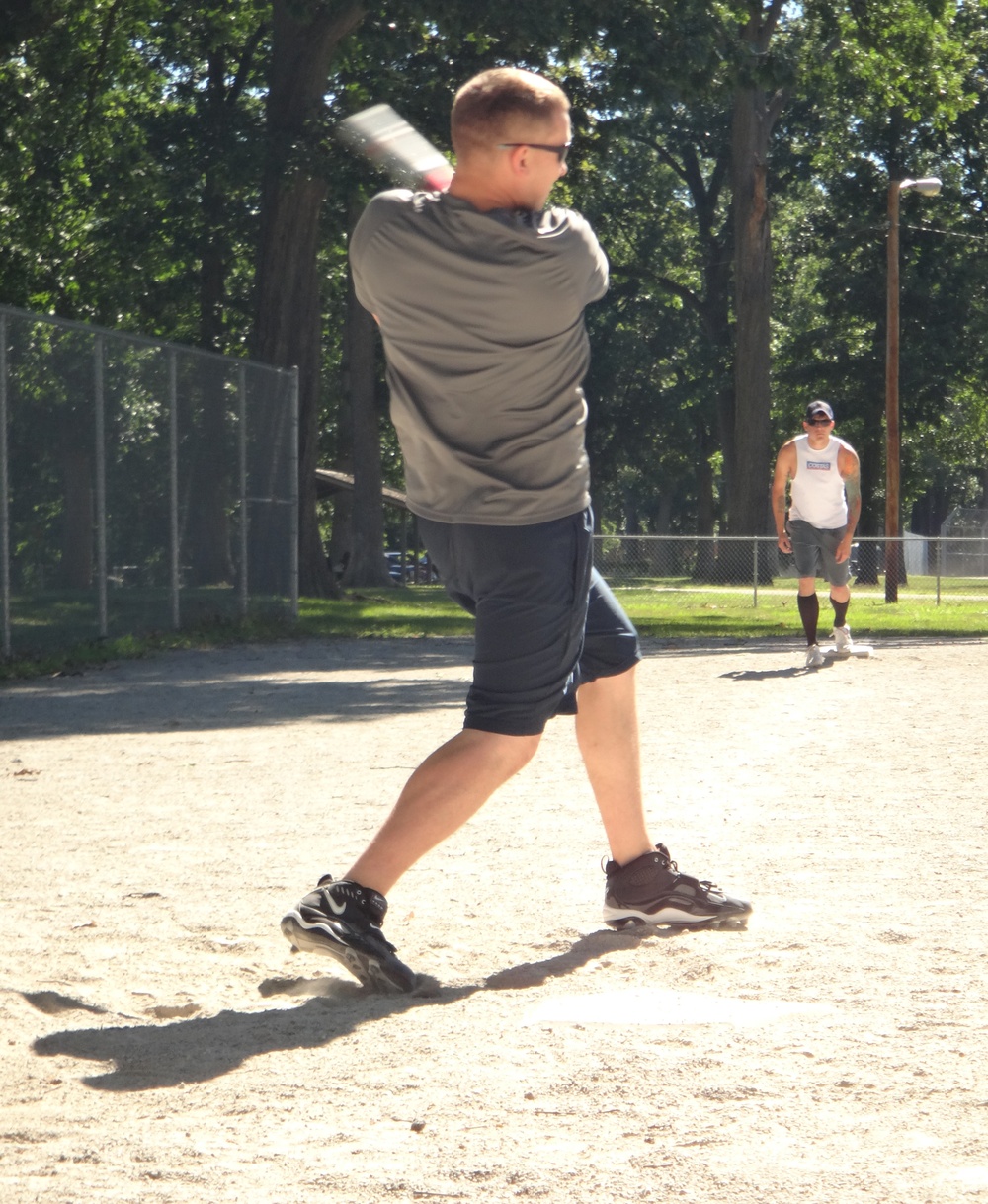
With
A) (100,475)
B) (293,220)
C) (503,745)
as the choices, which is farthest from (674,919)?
(293,220)

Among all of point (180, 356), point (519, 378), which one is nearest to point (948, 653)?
point (180, 356)

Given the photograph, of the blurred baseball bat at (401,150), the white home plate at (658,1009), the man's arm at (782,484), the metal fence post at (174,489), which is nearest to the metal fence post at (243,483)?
the metal fence post at (174,489)

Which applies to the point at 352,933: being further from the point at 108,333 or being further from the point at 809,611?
the point at 108,333

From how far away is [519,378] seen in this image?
3.87 meters

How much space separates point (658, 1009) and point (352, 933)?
0.66 m

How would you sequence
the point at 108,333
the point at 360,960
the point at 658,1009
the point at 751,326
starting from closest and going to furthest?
1. the point at 658,1009
2. the point at 360,960
3. the point at 108,333
4. the point at 751,326

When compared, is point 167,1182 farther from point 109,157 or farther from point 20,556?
point 109,157

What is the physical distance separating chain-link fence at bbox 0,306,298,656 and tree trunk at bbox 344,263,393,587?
1582 cm

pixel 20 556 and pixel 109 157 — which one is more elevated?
pixel 109 157

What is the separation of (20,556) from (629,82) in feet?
32.2

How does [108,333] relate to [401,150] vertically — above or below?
above

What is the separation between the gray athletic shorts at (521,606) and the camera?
3.87 metres

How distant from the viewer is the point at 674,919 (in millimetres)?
4383

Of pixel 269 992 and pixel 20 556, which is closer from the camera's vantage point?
pixel 269 992
